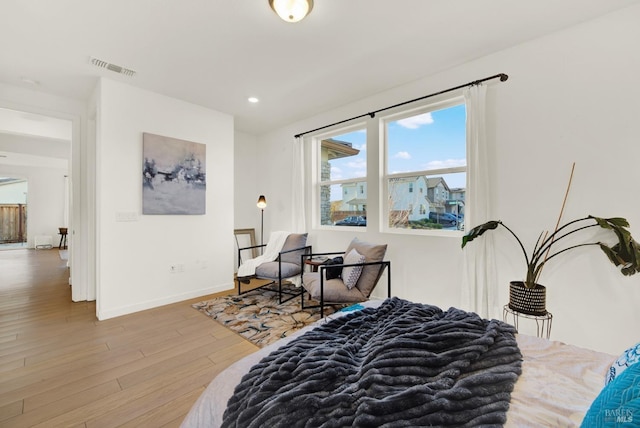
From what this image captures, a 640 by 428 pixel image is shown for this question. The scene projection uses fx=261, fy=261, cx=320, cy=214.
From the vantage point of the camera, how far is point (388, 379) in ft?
2.78

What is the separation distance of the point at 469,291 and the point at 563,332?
71 cm

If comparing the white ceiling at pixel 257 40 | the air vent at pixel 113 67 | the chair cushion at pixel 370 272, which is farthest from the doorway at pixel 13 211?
the chair cushion at pixel 370 272

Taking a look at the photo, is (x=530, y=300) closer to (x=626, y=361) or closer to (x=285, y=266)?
(x=626, y=361)

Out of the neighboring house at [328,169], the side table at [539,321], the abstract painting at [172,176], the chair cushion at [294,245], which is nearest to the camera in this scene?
the side table at [539,321]

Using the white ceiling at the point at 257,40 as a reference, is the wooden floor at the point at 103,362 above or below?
below

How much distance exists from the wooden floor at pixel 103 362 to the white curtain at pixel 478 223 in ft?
6.96

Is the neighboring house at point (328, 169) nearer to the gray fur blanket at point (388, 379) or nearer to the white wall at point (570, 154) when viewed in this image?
the white wall at point (570, 154)

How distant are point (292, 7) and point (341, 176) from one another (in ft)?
7.92

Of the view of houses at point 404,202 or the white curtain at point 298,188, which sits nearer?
the view of houses at point 404,202

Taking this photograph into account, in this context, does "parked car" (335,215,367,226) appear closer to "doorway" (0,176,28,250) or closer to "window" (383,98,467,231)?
"window" (383,98,467,231)

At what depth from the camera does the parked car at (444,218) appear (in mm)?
2832

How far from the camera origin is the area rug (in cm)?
253

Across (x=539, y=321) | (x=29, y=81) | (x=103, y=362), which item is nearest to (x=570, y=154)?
(x=539, y=321)

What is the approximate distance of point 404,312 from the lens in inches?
55.2
